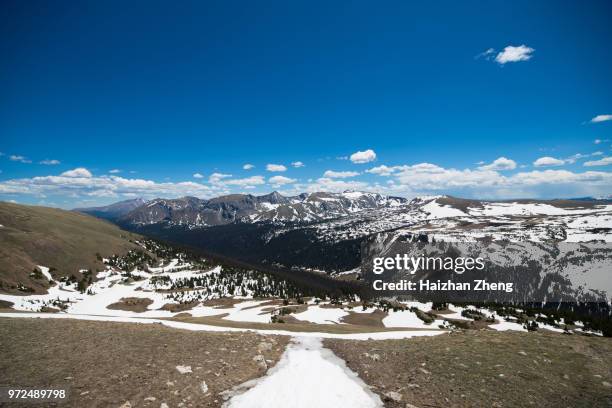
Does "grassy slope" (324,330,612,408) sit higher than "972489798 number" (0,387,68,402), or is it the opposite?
"972489798 number" (0,387,68,402)

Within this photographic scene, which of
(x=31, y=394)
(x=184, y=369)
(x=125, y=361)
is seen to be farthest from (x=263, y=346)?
(x=31, y=394)

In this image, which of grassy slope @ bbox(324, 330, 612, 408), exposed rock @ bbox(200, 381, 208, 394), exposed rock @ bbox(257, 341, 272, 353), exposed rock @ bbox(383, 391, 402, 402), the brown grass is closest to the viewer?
the brown grass

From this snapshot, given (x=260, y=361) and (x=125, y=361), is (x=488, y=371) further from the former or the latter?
(x=125, y=361)

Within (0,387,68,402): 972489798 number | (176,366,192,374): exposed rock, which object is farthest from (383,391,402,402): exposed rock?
(0,387,68,402): 972489798 number

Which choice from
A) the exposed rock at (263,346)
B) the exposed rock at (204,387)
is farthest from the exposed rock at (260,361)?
the exposed rock at (204,387)

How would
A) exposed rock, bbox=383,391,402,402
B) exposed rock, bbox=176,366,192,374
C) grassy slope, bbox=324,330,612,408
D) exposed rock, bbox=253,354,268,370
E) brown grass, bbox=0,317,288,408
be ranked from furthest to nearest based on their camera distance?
exposed rock, bbox=253,354,268,370 → exposed rock, bbox=176,366,192,374 → grassy slope, bbox=324,330,612,408 → exposed rock, bbox=383,391,402,402 → brown grass, bbox=0,317,288,408

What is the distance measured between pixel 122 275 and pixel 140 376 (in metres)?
215

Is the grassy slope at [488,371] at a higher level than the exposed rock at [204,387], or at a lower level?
lower

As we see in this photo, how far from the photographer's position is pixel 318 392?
14.1m

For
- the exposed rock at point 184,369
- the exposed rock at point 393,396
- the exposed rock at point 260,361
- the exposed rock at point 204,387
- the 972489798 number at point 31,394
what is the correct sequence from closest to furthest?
1. the 972489798 number at point 31,394
2. the exposed rock at point 393,396
3. the exposed rock at point 204,387
4. the exposed rock at point 184,369
5. the exposed rock at point 260,361

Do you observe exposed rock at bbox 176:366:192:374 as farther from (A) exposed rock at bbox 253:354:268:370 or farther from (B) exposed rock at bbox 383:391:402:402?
(B) exposed rock at bbox 383:391:402:402

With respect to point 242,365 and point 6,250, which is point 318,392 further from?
point 6,250

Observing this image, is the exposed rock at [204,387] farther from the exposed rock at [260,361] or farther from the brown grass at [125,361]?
the exposed rock at [260,361]

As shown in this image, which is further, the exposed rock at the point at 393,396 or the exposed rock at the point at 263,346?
the exposed rock at the point at 263,346
